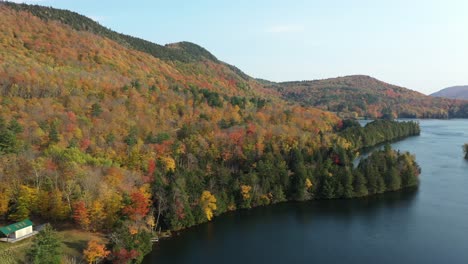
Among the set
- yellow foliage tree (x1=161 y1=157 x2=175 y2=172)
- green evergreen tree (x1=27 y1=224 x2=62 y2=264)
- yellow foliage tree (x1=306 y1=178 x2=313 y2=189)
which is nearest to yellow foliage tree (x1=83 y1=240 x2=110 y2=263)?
green evergreen tree (x1=27 y1=224 x2=62 y2=264)

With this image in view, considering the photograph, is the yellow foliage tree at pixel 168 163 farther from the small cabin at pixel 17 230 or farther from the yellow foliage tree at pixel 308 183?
the small cabin at pixel 17 230

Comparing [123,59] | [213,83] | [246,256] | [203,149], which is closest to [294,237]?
[246,256]

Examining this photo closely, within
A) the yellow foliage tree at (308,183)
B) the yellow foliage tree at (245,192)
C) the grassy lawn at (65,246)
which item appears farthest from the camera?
the yellow foliage tree at (308,183)

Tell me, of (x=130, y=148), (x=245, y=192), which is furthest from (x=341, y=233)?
(x=130, y=148)

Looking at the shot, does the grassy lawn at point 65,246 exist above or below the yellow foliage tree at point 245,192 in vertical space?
below

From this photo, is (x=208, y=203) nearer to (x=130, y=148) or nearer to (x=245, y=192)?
(x=245, y=192)

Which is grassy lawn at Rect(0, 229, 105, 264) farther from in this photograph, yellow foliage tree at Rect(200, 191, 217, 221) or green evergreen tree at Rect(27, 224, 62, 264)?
yellow foliage tree at Rect(200, 191, 217, 221)

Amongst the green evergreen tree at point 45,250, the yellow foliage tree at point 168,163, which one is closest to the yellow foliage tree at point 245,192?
the yellow foliage tree at point 168,163
